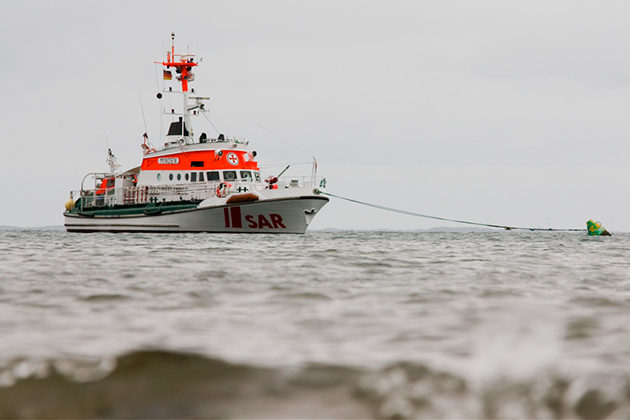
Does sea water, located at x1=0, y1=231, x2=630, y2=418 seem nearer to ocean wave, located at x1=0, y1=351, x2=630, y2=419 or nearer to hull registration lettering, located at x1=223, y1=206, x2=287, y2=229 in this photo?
ocean wave, located at x1=0, y1=351, x2=630, y2=419

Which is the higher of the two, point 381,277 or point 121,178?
point 121,178

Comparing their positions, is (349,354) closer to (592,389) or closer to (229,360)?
(229,360)


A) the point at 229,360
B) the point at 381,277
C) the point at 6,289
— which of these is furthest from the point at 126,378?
the point at 381,277

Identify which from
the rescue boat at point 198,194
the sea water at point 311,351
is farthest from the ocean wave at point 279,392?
the rescue boat at point 198,194

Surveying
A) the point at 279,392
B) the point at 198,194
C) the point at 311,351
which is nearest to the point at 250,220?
the point at 198,194

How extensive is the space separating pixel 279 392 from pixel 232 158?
1145 inches

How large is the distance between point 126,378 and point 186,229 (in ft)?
91.4

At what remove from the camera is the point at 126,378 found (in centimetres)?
288

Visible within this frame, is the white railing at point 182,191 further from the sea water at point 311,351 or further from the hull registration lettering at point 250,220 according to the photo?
the sea water at point 311,351

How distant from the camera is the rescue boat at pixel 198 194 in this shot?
94.4 ft

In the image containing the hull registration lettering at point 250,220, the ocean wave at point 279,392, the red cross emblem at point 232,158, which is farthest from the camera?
the red cross emblem at point 232,158

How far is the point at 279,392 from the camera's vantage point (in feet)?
8.91

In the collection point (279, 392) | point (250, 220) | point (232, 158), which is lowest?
point (279, 392)

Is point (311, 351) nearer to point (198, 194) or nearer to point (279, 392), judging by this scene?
point (279, 392)
